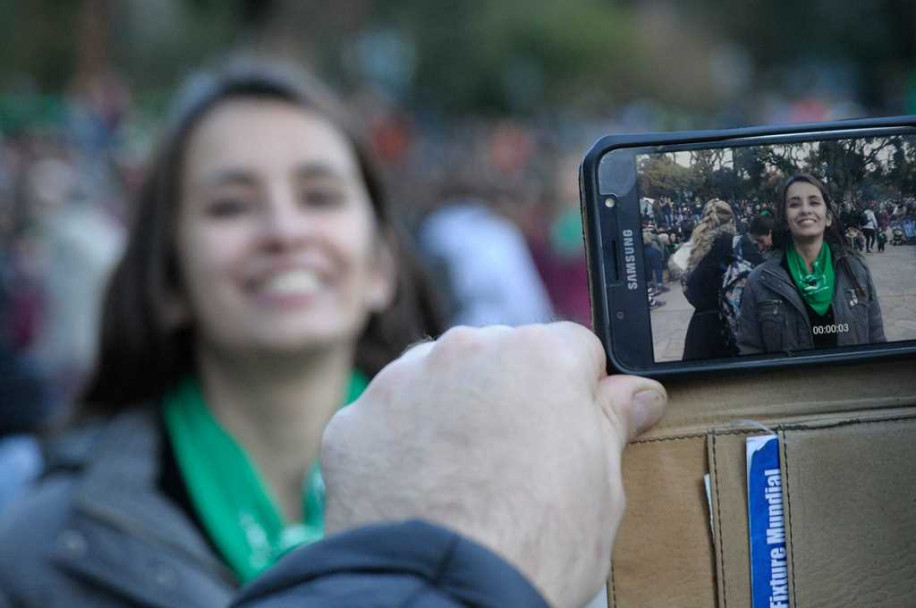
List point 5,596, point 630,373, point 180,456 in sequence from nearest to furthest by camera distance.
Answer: point 630,373, point 5,596, point 180,456

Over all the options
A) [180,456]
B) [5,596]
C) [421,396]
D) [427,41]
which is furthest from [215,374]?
[427,41]

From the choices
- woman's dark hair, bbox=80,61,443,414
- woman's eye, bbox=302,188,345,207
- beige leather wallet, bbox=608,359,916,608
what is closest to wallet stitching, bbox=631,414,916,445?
beige leather wallet, bbox=608,359,916,608

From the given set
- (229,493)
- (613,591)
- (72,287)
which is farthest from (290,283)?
(72,287)

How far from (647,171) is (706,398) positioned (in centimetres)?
22

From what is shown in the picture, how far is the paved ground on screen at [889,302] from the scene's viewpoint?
2.99 feet

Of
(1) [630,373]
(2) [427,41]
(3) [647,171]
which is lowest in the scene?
(1) [630,373]

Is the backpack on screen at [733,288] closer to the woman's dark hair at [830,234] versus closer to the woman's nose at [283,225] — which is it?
the woman's dark hair at [830,234]

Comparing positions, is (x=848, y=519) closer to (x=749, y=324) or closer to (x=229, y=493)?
(x=749, y=324)

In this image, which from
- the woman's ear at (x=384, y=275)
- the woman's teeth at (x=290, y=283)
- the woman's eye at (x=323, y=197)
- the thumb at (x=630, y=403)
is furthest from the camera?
the woman's ear at (x=384, y=275)

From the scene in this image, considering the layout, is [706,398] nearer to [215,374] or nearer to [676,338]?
[676,338]

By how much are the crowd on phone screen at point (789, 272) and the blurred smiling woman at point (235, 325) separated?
54.0 inches

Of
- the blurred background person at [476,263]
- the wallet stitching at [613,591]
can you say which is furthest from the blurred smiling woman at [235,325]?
the blurred background person at [476,263]

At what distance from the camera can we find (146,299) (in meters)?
2.35

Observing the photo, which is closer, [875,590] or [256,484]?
[875,590]
